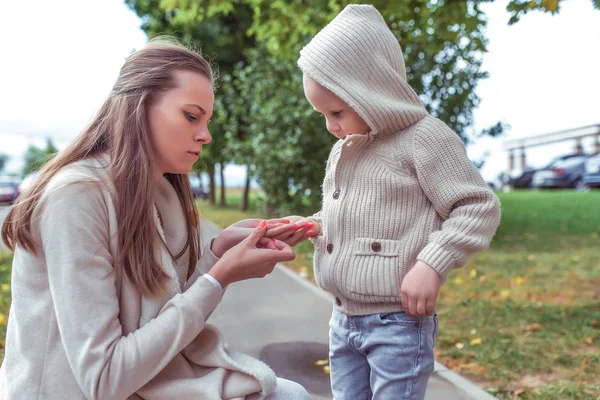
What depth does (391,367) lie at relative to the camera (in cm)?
192

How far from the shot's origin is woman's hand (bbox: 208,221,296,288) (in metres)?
1.64

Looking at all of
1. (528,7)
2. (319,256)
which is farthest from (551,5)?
(319,256)

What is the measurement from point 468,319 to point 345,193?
307 cm

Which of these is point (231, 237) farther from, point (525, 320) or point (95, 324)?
point (525, 320)

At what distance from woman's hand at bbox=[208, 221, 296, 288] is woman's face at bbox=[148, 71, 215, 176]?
13.1 inches

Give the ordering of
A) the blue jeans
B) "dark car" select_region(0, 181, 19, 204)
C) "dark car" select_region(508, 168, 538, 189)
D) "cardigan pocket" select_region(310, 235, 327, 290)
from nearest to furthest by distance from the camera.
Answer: the blue jeans < "cardigan pocket" select_region(310, 235, 327, 290) < "dark car" select_region(508, 168, 538, 189) < "dark car" select_region(0, 181, 19, 204)

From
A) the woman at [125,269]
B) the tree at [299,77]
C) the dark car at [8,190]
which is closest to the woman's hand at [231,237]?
the woman at [125,269]

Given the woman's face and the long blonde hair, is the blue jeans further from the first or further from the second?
the woman's face

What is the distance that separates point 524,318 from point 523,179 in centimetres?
2811

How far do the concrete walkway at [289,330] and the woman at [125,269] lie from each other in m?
1.69

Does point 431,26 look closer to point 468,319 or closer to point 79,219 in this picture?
point 468,319

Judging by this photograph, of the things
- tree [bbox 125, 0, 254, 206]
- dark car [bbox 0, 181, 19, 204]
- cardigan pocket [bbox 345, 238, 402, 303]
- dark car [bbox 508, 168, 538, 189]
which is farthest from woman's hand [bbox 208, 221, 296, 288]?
dark car [bbox 0, 181, 19, 204]

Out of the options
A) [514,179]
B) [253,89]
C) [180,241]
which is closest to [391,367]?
[180,241]

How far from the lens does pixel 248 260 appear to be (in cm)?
168
